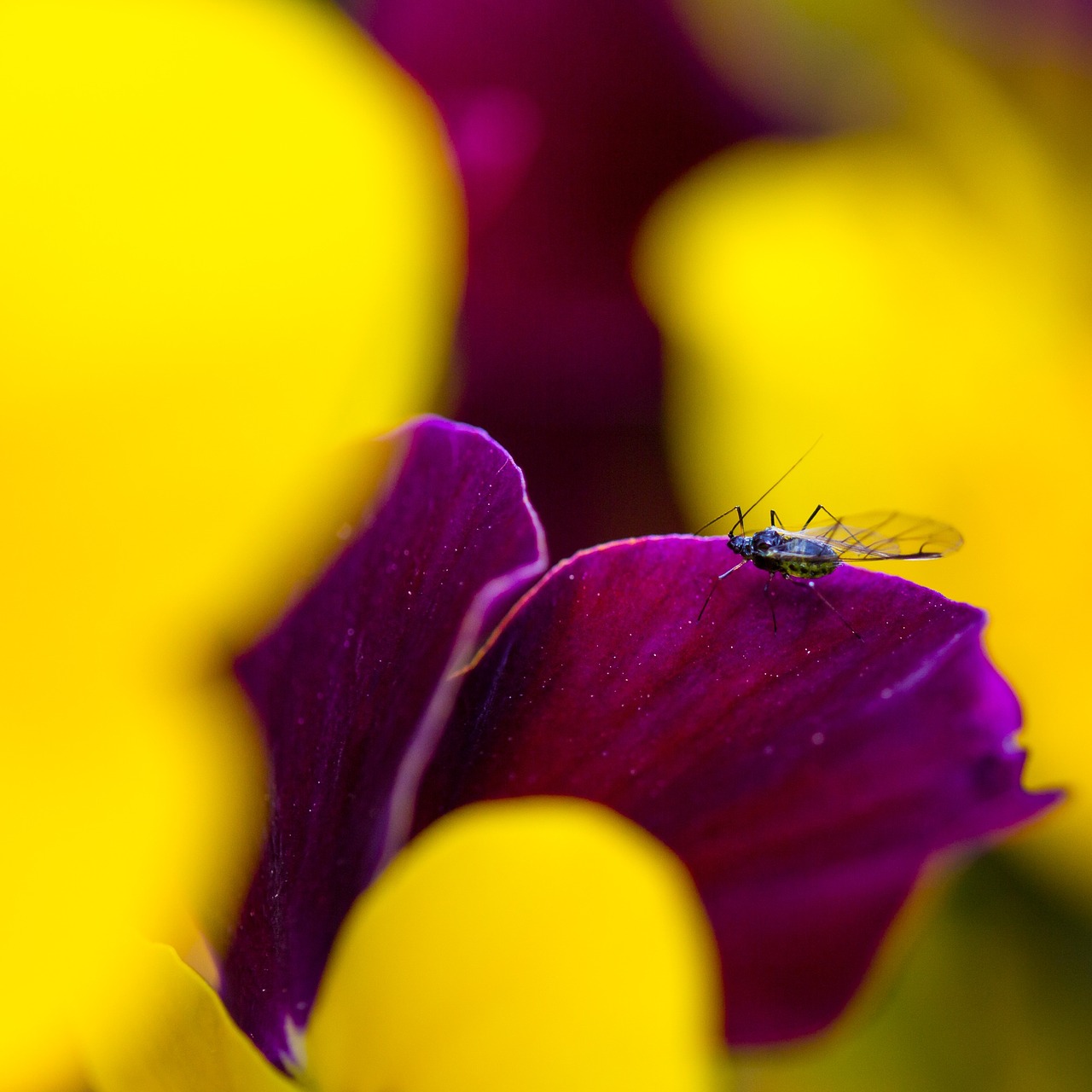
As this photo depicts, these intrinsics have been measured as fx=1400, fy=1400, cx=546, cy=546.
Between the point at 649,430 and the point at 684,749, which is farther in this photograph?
the point at 649,430

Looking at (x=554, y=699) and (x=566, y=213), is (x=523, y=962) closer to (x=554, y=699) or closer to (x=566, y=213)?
(x=554, y=699)

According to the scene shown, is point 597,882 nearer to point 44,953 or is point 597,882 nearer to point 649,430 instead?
point 44,953

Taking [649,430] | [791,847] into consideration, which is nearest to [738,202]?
[649,430]

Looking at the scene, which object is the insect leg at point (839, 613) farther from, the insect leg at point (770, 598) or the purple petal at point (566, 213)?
the purple petal at point (566, 213)

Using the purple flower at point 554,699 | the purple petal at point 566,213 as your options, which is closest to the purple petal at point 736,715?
the purple flower at point 554,699

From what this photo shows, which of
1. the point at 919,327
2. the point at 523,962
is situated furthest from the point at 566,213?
the point at 523,962

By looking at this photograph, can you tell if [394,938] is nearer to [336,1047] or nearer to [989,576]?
[336,1047]
